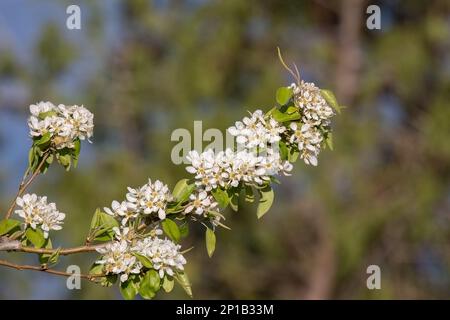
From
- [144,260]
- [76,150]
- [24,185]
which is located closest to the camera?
[144,260]

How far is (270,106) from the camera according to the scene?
8.09 meters

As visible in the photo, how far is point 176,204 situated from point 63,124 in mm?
351

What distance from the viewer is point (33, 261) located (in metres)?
9.26

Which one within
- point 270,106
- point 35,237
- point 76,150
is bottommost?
point 35,237

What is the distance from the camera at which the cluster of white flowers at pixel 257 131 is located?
2004 mm

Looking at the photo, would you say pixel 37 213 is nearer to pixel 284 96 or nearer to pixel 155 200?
pixel 155 200

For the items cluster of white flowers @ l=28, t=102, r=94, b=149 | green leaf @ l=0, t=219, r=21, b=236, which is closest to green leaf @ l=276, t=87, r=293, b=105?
cluster of white flowers @ l=28, t=102, r=94, b=149

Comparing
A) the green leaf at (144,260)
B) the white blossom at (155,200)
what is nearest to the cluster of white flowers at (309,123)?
the white blossom at (155,200)

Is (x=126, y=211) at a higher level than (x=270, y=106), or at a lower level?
lower

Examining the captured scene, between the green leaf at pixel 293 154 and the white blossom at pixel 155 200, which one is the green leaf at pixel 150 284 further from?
the green leaf at pixel 293 154

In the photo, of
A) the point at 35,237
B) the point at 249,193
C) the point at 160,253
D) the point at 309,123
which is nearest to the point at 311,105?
the point at 309,123

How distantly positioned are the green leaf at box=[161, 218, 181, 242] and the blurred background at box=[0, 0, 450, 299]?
5952 mm

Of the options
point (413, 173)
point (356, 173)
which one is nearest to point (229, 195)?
point (356, 173)

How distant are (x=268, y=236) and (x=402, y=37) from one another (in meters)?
2.64
